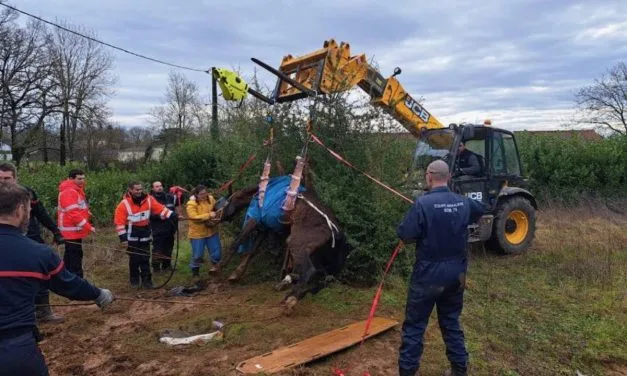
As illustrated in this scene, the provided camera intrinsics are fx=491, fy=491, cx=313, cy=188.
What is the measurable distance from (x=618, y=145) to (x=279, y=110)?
15.8 metres

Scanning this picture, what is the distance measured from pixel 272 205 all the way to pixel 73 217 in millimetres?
2585

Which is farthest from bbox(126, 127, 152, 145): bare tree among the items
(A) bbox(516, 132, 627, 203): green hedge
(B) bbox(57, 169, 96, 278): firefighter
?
(B) bbox(57, 169, 96, 278): firefighter

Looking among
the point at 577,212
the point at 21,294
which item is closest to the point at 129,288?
the point at 21,294

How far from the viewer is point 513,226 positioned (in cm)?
936

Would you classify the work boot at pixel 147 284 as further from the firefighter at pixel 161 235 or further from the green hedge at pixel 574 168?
the green hedge at pixel 574 168

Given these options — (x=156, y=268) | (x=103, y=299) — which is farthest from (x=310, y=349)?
(x=156, y=268)

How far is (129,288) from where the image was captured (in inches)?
283

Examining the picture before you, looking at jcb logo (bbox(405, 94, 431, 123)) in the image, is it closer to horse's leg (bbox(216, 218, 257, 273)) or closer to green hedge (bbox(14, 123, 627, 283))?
green hedge (bbox(14, 123, 627, 283))

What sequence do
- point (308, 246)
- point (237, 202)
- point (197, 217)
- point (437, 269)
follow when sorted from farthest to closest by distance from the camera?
point (237, 202), point (197, 217), point (308, 246), point (437, 269)

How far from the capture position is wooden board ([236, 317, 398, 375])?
4106 millimetres

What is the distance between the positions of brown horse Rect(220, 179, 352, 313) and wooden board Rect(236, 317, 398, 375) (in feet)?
2.58

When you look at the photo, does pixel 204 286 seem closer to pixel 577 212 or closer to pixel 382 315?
pixel 382 315

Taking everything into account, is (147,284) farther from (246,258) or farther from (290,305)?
(290,305)

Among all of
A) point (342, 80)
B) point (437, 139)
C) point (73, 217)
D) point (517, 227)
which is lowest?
point (517, 227)
